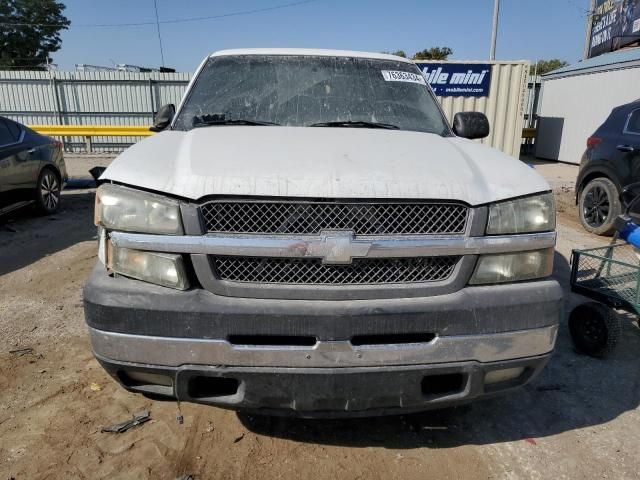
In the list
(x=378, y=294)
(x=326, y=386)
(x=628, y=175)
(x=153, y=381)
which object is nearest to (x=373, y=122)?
(x=378, y=294)

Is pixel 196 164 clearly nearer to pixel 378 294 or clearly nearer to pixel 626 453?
pixel 378 294

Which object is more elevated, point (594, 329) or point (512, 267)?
point (512, 267)

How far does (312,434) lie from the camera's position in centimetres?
263

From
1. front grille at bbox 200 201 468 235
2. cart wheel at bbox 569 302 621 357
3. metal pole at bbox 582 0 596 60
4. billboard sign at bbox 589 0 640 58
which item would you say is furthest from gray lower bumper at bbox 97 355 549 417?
metal pole at bbox 582 0 596 60

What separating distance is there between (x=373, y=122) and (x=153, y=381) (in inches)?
81.9

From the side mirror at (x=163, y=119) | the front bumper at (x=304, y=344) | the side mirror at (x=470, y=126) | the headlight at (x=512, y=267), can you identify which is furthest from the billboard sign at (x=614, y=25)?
the front bumper at (x=304, y=344)

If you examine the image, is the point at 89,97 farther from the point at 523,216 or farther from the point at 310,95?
Answer: the point at 523,216

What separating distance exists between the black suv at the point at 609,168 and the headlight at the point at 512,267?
506 cm

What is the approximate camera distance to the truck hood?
6.61 feet

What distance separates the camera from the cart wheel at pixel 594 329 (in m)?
3.41

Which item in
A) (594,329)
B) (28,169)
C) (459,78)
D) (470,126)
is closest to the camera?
(594,329)

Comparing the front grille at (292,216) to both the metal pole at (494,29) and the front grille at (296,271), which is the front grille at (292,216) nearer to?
the front grille at (296,271)

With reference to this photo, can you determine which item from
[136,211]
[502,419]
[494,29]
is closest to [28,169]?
[136,211]

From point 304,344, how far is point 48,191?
23.5 feet
